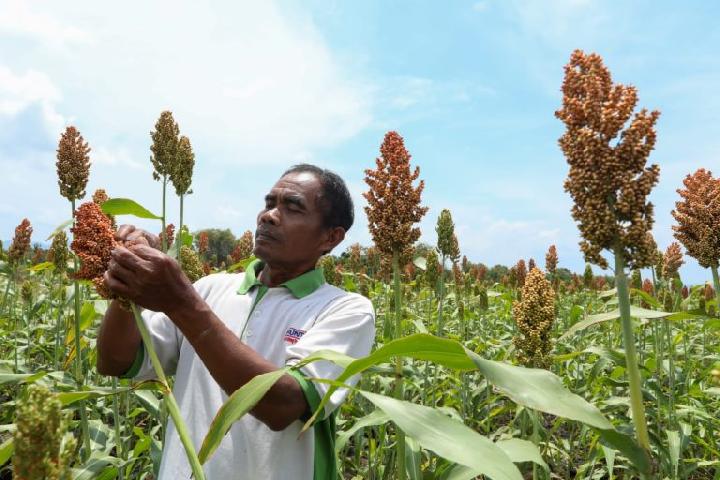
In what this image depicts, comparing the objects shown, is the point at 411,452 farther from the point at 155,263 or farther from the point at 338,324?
the point at 155,263

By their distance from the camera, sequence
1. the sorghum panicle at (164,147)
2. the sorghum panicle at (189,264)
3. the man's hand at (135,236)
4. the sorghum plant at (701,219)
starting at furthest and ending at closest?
the sorghum panicle at (189,264) < the sorghum panicle at (164,147) < the sorghum plant at (701,219) < the man's hand at (135,236)

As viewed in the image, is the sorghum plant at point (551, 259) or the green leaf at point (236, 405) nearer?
the green leaf at point (236, 405)

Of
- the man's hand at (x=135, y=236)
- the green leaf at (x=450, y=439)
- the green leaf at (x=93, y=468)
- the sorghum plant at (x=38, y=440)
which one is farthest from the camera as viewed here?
the green leaf at (x=93, y=468)

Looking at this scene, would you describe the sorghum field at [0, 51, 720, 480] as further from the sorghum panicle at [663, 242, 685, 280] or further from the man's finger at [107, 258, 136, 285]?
the sorghum panicle at [663, 242, 685, 280]

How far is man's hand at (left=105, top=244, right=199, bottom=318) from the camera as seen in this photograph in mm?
1524

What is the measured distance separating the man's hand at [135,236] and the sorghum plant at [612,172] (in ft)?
4.81

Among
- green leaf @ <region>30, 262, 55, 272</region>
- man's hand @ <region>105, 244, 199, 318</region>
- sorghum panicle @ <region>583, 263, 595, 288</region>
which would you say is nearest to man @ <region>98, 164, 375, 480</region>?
man's hand @ <region>105, 244, 199, 318</region>

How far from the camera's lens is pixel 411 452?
2676mm

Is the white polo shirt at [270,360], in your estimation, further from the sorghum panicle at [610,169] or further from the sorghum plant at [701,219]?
the sorghum plant at [701,219]

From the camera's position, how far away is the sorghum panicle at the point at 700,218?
8.42 feet

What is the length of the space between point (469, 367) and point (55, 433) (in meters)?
0.85

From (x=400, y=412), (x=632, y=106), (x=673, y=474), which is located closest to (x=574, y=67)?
(x=632, y=106)

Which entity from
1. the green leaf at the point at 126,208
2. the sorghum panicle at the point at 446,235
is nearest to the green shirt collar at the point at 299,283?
the green leaf at the point at 126,208

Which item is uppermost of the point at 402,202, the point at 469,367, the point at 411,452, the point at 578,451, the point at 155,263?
the point at 402,202
